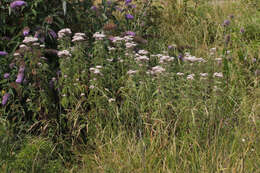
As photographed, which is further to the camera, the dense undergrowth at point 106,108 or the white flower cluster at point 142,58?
the white flower cluster at point 142,58

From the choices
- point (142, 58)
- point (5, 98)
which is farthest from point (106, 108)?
point (5, 98)

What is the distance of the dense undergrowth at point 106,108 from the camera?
115 inches

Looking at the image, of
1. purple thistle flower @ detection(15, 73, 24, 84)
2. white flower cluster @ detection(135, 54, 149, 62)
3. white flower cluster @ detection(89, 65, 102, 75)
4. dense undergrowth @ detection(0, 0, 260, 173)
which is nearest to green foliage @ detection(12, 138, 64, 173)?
dense undergrowth @ detection(0, 0, 260, 173)

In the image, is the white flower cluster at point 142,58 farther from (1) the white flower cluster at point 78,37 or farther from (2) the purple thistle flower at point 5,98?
(2) the purple thistle flower at point 5,98

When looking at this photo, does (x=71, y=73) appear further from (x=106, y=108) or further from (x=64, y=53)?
(x=106, y=108)

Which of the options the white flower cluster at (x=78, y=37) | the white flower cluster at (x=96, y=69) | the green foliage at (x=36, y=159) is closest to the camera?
the green foliage at (x=36, y=159)

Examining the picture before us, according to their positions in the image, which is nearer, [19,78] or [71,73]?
[19,78]

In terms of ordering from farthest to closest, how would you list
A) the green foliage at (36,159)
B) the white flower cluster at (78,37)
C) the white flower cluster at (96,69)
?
1. the white flower cluster at (78,37)
2. the white flower cluster at (96,69)
3. the green foliage at (36,159)

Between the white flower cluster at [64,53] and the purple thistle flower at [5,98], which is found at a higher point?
the white flower cluster at [64,53]

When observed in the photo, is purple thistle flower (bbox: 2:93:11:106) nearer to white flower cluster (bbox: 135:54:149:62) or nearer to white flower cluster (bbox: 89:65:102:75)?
white flower cluster (bbox: 89:65:102:75)

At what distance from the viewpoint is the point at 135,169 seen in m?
2.81

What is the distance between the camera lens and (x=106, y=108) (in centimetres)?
344

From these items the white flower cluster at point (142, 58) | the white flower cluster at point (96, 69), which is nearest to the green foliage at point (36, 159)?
the white flower cluster at point (96, 69)

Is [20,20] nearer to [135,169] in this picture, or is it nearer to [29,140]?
[29,140]
